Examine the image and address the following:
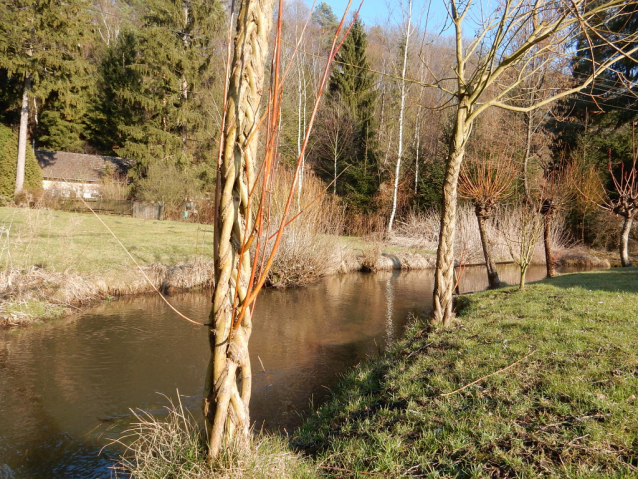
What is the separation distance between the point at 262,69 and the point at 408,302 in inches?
393

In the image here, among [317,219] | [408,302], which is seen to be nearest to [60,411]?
[408,302]

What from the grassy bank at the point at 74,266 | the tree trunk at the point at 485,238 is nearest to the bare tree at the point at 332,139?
the grassy bank at the point at 74,266

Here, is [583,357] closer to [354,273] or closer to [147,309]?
[147,309]

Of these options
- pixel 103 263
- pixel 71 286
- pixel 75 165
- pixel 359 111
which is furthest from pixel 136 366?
pixel 75 165

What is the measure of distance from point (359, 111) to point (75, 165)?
18.9 meters

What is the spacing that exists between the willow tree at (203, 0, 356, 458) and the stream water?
2598mm

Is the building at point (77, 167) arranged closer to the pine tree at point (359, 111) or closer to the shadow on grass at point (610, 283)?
the pine tree at point (359, 111)

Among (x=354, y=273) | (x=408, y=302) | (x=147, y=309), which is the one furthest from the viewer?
(x=354, y=273)

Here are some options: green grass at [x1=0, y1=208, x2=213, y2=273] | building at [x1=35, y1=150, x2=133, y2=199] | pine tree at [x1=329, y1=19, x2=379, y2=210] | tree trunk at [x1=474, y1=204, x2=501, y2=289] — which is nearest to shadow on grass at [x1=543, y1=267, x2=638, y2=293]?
tree trunk at [x1=474, y1=204, x2=501, y2=289]

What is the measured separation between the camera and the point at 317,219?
44.1 ft

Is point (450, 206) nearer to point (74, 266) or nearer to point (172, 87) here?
point (74, 266)

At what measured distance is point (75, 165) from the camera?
29844 millimetres

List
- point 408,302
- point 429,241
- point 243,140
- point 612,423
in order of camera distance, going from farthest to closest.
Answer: point 429,241, point 408,302, point 612,423, point 243,140

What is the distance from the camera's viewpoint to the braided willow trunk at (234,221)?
192cm
